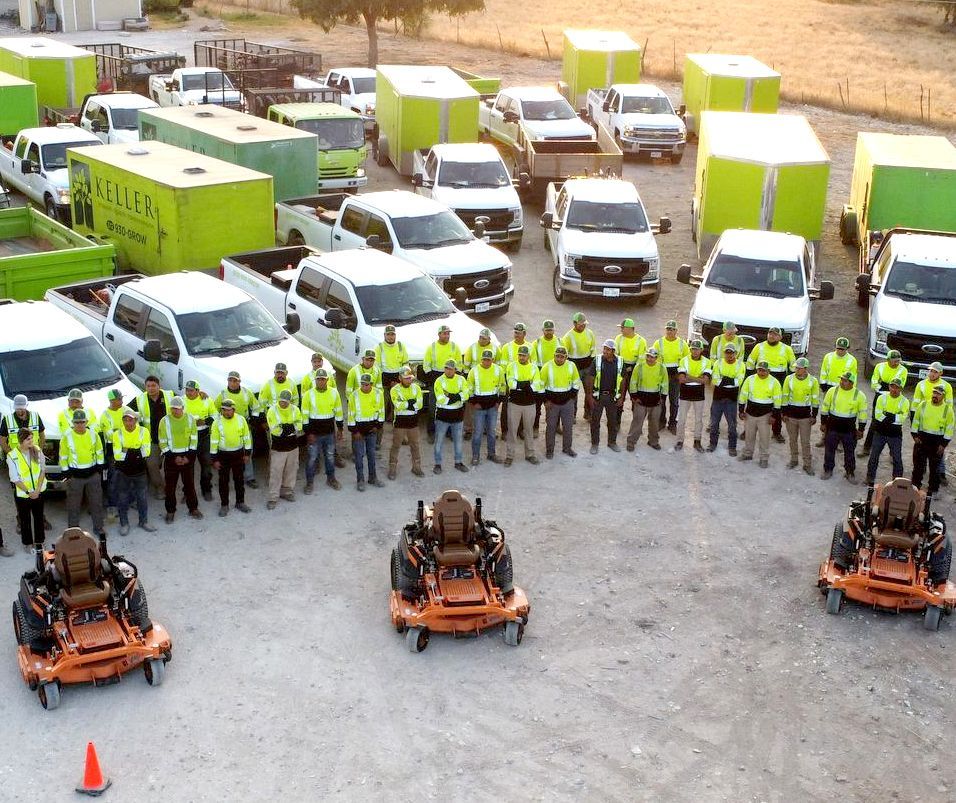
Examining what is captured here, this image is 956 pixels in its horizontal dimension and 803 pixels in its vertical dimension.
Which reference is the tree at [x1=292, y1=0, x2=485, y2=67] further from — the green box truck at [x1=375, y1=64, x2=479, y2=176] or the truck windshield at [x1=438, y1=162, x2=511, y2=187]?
the truck windshield at [x1=438, y1=162, x2=511, y2=187]

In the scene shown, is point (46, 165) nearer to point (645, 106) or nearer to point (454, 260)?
point (454, 260)

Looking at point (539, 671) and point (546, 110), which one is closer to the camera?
point (539, 671)

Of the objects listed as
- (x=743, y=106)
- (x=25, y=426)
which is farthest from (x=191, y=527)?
(x=743, y=106)

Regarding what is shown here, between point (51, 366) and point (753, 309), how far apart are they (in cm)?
979

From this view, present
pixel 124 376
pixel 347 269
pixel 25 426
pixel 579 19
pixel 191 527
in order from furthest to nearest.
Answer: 1. pixel 579 19
2. pixel 347 269
3. pixel 124 376
4. pixel 191 527
5. pixel 25 426

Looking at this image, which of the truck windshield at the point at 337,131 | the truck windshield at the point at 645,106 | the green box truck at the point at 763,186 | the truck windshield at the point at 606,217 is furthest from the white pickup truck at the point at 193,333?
the truck windshield at the point at 645,106

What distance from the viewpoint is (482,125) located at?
33.0 meters

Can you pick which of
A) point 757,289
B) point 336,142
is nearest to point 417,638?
point 757,289

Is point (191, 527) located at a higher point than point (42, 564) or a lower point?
lower

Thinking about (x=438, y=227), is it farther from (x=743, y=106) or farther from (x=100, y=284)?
(x=743, y=106)

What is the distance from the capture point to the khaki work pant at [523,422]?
50.9 feet

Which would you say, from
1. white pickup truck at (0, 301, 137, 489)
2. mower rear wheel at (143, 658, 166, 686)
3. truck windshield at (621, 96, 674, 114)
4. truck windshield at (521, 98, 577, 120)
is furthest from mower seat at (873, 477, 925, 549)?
truck windshield at (621, 96, 674, 114)

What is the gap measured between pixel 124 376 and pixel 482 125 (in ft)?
65.8

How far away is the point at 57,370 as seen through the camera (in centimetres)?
1436
